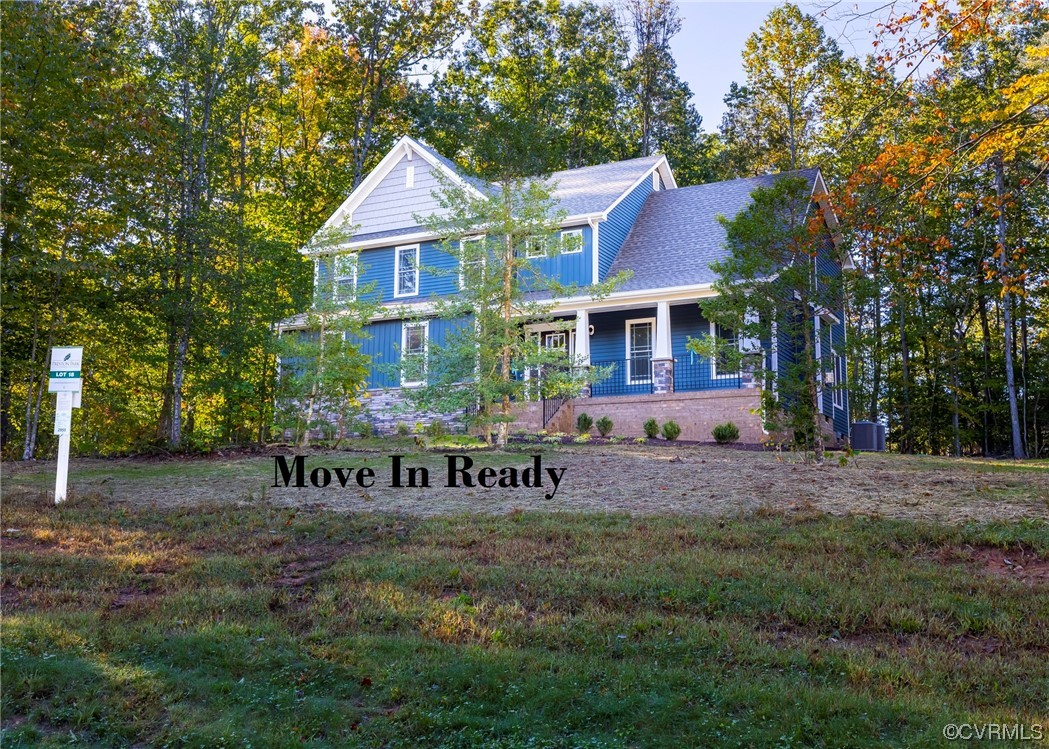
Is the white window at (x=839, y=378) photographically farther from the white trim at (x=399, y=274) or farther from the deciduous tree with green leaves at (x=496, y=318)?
the white trim at (x=399, y=274)

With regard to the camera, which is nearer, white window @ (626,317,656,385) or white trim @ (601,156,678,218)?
white window @ (626,317,656,385)

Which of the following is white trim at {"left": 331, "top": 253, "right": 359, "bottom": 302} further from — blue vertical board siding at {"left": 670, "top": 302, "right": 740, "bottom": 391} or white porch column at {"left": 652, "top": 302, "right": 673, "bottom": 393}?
blue vertical board siding at {"left": 670, "top": 302, "right": 740, "bottom": 391}

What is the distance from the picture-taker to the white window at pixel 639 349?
2045 centimetres

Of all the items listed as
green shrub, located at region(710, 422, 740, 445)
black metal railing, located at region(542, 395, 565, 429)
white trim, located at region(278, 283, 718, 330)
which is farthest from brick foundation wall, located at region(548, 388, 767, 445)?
white trim, located at region(278, 283, 718, 330)

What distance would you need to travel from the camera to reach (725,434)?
1747cm

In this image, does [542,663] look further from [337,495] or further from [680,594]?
[337,495]

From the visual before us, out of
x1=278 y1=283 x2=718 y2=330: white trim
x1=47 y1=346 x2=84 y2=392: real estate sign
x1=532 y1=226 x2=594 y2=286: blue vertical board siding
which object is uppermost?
x1=532 y1=226 x2=594 y2=286: blue vertical board siding

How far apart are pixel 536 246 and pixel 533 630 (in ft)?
37.0

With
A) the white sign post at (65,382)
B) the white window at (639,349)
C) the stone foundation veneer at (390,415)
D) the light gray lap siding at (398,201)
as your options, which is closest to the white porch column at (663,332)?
the white window at (639,349)

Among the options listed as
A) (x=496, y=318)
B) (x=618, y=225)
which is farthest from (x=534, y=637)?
(x=618, y=225)

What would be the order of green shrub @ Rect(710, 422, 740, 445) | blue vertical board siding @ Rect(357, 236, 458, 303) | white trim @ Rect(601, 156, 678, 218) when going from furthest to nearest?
blue vertical board siding @ Rect(357, 236, 458, 303) → white trim @ Rect(601, 156, 678, 218) → green shrub @ Rect(710, 422, 740, 445)

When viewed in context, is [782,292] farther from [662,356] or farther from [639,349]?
[639,349]

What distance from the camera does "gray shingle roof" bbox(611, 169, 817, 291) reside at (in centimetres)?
1967

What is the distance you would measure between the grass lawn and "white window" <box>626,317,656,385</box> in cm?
1133
